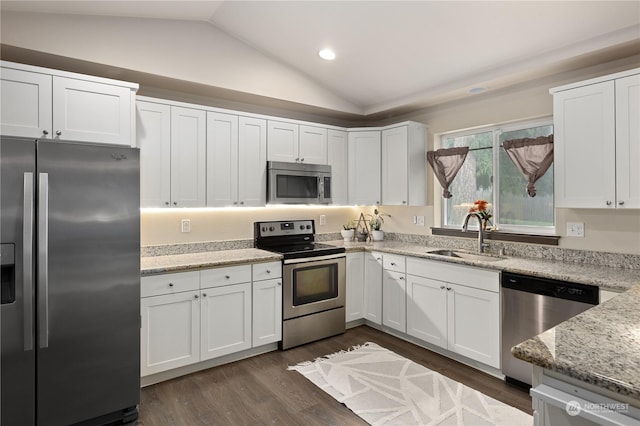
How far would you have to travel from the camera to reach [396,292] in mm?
3711

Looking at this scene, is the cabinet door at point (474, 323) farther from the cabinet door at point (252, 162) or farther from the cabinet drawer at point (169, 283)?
the cabinet drawer at point (169, 283)

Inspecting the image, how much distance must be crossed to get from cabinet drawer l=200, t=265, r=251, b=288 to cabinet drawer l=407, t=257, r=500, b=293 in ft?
5.18

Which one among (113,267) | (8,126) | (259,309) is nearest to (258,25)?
(8,126)

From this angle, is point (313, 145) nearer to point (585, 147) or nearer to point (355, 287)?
point (355, 287)

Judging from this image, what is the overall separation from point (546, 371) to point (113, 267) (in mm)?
2378

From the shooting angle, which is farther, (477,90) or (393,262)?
(393,262)

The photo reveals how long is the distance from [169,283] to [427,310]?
2.28 meters

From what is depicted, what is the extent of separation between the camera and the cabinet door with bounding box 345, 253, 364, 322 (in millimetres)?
3955

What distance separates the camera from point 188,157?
3270mm

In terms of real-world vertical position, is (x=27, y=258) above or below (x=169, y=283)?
above

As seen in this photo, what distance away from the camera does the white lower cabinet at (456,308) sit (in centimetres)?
291

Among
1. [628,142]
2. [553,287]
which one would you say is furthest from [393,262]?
[628,142]

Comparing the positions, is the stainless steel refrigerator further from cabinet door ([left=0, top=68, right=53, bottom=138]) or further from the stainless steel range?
the stainless steel range

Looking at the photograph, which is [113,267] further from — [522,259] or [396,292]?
[522,259]
